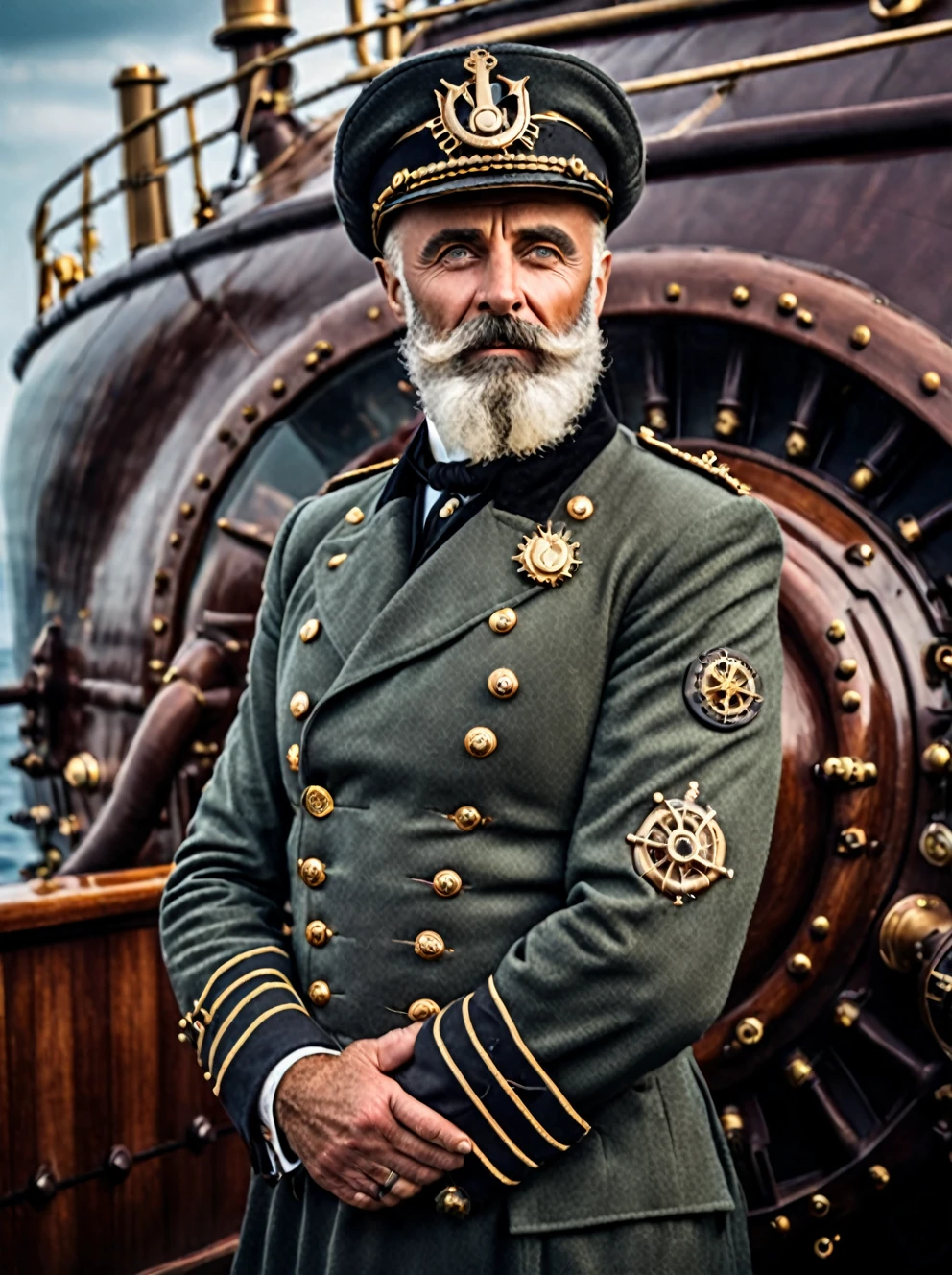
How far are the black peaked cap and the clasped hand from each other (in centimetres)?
106

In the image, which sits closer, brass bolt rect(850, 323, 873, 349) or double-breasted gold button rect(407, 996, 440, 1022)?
double-breasted gold button rect(407, 996, 440, 1022)

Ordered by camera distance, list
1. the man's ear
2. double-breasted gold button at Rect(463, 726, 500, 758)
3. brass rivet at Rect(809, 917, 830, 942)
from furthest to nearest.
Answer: brass rivet at Rect(809, 917, 830, 942), the man's ear, double-breasted gold button at Rect(463, 726, 500, 758)

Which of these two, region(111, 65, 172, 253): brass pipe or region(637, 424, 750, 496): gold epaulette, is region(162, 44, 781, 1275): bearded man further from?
region(111, 65, 172, 253): brass pipe

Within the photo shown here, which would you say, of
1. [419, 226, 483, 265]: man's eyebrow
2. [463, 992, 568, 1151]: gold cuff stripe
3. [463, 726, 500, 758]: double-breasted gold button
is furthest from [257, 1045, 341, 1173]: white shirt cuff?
[419, 226, 483, 265]: man's eyebrow

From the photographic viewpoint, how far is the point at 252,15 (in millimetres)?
5496

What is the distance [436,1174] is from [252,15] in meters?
4.96

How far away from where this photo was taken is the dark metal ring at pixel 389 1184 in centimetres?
164

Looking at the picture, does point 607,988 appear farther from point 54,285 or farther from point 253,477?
point 54,285

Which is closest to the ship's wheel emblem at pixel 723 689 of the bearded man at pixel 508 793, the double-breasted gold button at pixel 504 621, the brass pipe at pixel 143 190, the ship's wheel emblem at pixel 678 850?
the bearded man at pixel 508 793

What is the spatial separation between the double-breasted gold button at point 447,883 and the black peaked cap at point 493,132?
0.84m

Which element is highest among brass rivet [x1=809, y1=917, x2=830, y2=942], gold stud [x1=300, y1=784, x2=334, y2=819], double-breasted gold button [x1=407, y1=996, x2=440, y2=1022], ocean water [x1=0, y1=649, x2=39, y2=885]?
gold stud [x1=300, y1=784, x2=334, y2=819]

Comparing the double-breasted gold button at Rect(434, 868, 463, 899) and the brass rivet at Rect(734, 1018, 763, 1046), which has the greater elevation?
the double-breasted gold button at Rect(434, 868, 463, 899)

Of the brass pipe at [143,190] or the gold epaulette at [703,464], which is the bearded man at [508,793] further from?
the brass pipe at [143,190]

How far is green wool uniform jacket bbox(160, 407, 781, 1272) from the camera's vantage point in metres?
1.61
